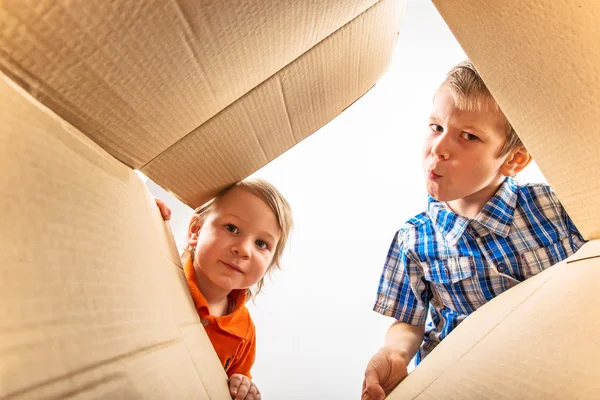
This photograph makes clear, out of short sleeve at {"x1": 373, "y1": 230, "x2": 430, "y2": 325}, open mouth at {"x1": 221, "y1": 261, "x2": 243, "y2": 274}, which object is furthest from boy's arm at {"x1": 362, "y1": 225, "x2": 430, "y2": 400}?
open mouth at {"x1": 221, "y1": 261, "x2": 243, "y2": 274}

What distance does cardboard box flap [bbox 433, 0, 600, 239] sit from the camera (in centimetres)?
25

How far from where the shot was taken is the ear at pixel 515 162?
71 cm

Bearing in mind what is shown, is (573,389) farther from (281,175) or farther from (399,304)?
(281,175)

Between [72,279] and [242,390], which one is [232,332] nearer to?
[242,390]

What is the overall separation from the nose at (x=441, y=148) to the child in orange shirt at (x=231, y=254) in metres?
0.29

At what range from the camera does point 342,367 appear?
137 centimetres

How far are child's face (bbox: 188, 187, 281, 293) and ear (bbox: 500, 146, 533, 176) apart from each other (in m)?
0.40

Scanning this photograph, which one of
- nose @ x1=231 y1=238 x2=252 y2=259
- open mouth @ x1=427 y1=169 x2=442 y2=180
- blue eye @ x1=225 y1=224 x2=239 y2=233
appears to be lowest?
open mouth @ x1=427 y1=169 x2=442 y2=180

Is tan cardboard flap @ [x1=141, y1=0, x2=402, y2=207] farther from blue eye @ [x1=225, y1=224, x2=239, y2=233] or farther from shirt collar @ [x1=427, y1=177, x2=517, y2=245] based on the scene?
shirt collar @ [x1=427, y1=177, x2=517, y2=245]

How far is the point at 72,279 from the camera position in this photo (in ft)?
0.58

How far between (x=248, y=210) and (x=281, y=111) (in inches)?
11.3

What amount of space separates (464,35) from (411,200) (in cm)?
116

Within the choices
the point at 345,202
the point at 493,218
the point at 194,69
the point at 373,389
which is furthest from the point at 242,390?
the point at 345,202

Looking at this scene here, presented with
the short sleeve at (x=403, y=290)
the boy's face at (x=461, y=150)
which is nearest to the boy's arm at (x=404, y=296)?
the short sleeve at (x=403, y=290)
